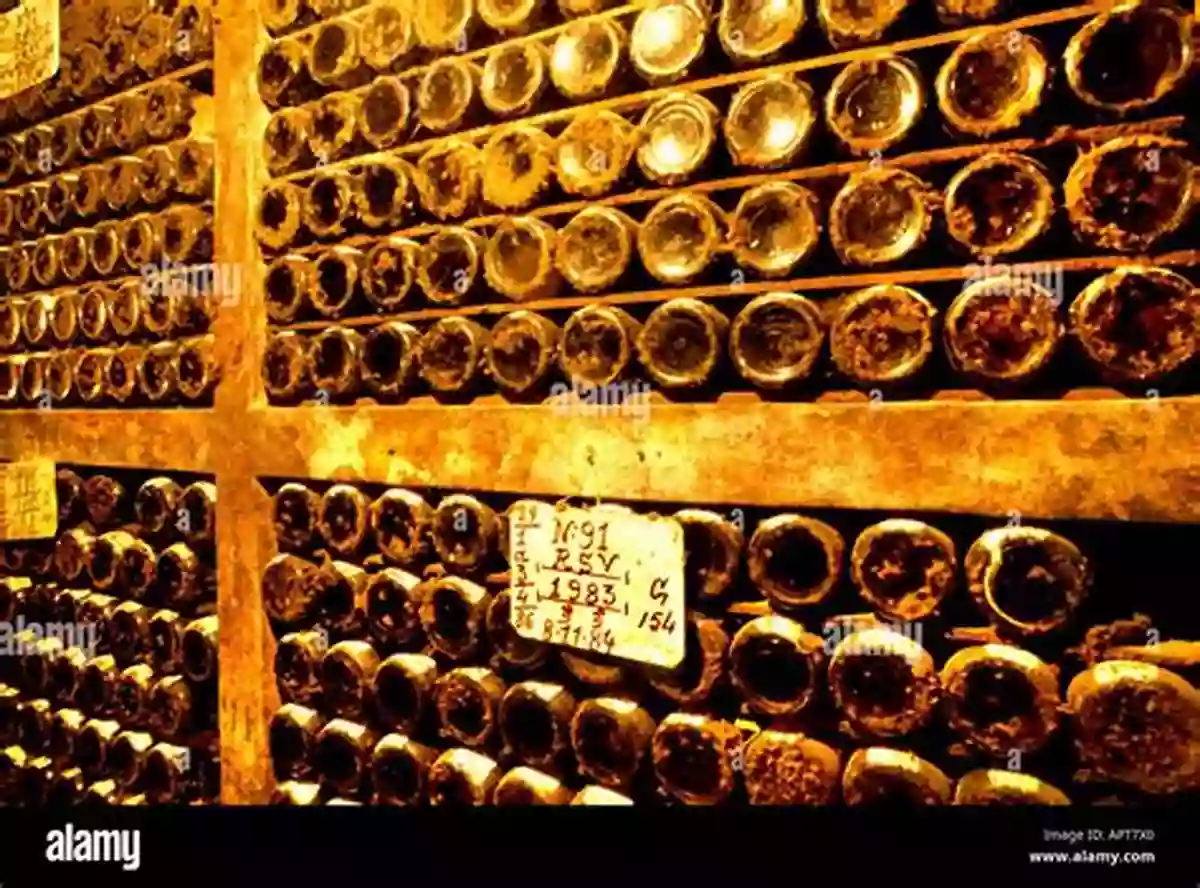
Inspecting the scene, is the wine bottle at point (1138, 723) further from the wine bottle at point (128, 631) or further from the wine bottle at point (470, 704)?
the wine bottle at point (128, 631)

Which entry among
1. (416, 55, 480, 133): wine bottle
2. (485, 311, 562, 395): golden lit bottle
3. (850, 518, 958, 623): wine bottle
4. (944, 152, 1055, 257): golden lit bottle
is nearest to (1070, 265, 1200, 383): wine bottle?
(944, 152, 1055, 257): golden lit bottle

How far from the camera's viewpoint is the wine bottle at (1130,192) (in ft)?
6.73

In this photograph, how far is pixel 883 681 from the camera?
244 centimetres

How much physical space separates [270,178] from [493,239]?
1385 mm

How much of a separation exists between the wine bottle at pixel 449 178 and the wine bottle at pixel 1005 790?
8.01ft

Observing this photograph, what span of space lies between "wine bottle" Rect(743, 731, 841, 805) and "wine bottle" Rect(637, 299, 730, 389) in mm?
1074

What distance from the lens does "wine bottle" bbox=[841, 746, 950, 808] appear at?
240 centimetres

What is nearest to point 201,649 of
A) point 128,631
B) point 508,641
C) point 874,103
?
point 128,631

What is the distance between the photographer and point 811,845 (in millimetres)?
2500

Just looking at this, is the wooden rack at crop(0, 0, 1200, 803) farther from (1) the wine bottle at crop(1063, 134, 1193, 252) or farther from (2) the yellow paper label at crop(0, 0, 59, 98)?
(2) the yellow paper label at crop(0, 0, 59, 98)

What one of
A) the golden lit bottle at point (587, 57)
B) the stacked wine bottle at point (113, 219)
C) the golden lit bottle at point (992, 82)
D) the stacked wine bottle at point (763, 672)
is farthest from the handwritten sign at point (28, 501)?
the golden lit bottle at point (992, 82)

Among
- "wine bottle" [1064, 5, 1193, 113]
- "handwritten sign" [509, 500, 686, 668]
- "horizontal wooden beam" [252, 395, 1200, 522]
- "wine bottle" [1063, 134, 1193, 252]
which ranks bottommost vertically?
"handwritten sign" [509, 500, 686, 668]

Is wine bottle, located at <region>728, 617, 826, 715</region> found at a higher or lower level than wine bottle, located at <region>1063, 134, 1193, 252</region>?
lower

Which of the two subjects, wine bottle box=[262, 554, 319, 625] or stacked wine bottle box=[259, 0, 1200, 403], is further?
wine bottle box=[262, 554, 319, 625]
